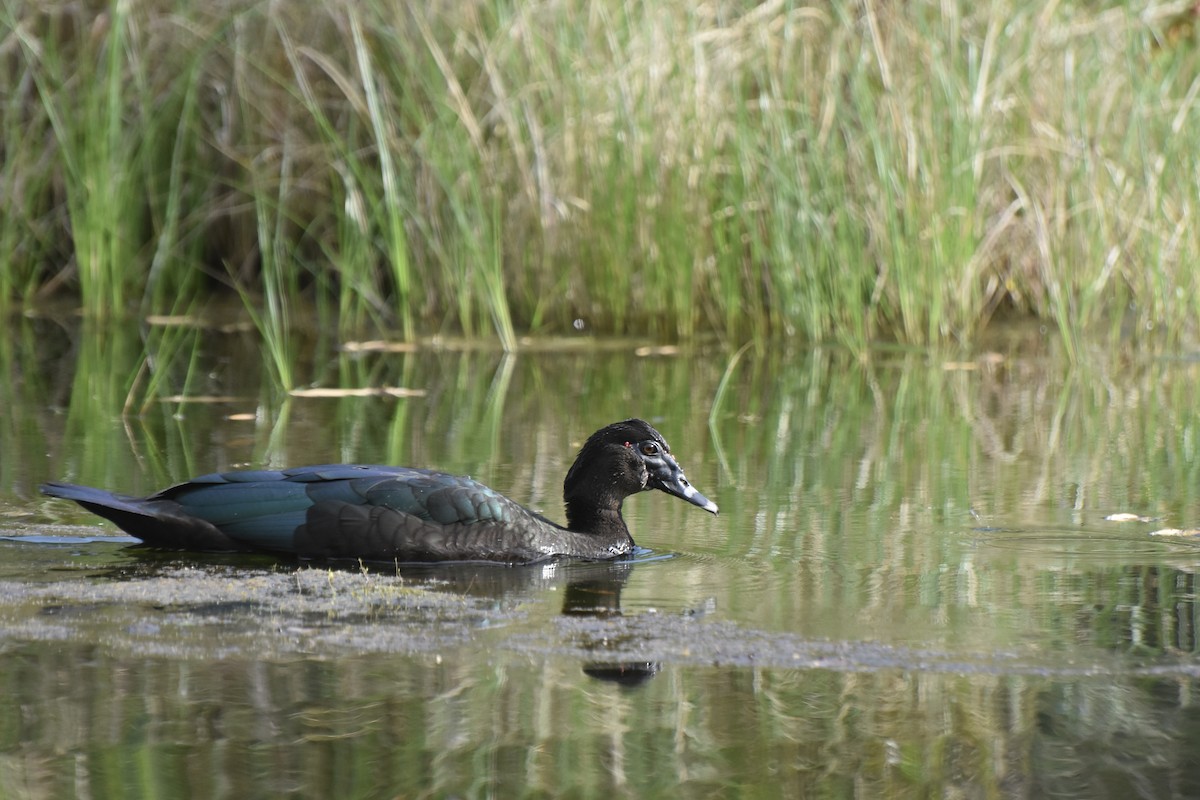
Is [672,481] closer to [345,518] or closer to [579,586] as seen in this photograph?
[579,586]

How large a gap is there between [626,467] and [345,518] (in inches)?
38.4

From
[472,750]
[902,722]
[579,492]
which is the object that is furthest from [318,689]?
[579,492]

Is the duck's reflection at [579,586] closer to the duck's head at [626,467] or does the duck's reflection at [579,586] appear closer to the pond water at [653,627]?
the pond water at [653,627]

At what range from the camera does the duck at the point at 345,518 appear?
17.5 ft

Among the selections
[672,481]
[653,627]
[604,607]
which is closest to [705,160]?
[672,481]

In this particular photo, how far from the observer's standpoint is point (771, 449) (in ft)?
25.7

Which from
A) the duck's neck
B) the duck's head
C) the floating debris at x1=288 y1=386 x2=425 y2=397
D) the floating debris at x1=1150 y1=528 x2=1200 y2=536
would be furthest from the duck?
the floating debris at x1=288 y1=386 x2=425 y2=397

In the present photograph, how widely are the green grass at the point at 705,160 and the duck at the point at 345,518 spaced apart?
16.0 feet

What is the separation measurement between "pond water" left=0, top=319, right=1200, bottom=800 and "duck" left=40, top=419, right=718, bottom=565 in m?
0.09

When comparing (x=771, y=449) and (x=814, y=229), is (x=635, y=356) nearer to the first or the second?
(x=814, y=229)

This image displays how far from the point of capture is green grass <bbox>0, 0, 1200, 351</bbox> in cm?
1059

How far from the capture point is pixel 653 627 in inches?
179

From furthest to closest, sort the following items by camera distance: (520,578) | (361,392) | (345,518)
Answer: (361,392)
(345,518)
(520,578)

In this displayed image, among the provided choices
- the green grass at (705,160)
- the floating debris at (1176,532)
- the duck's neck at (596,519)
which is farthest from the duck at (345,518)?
the green grass at (705,160)
